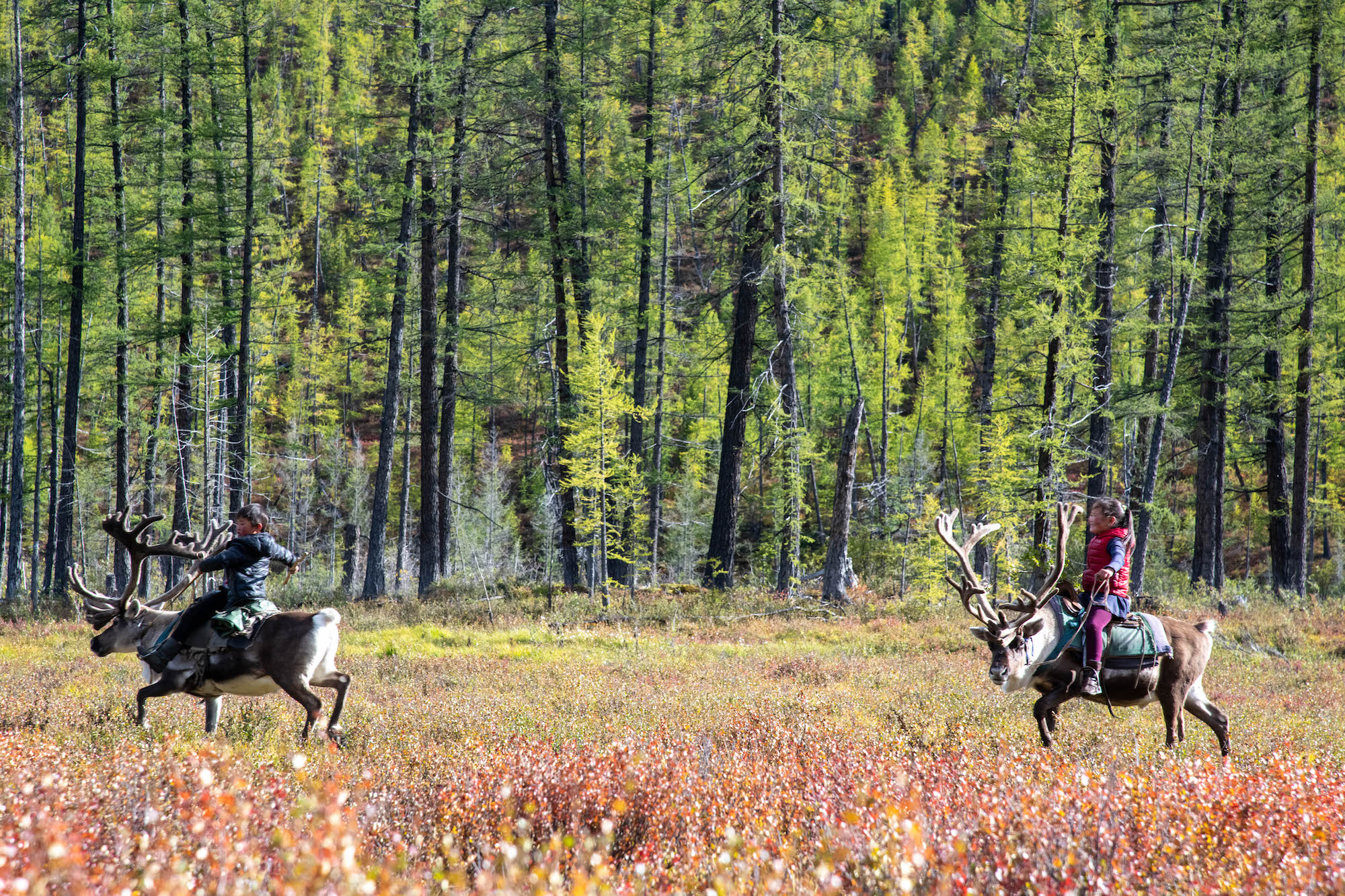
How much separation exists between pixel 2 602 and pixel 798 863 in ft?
84.2

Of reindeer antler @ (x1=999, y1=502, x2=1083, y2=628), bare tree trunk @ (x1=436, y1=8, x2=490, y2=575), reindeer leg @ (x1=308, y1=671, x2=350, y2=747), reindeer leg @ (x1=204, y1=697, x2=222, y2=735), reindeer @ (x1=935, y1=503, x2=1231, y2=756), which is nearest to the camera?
reindeer @ (x1=935, y1=503, x2=1231, y2=756)

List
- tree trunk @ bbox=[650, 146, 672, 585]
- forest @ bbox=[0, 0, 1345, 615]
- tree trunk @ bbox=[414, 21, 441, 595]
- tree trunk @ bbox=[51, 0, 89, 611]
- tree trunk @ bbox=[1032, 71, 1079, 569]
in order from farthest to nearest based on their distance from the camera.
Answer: tree trunk @ bbox=[650, 146, 672, 585], tree trunk @ bbox=[51, 0, 89, 611], tree trunk @ bbox=[414, 21, 441, 595], forest @ bbox=[0, 0, 1345, 615], tree trunk @ bbox=[1032, 71, 1079, 569]

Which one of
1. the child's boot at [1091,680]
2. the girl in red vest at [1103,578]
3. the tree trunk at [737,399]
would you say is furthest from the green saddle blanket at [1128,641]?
the tree trunk at [737,399]

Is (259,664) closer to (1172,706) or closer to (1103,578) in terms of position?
(1103,578)

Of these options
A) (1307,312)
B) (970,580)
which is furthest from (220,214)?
→ (1307,312)

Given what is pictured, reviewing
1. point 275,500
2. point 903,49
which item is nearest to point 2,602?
point 275,500

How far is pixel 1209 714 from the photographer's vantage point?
833 centimetres

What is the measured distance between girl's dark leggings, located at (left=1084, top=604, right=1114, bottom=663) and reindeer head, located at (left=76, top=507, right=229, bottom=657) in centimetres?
894

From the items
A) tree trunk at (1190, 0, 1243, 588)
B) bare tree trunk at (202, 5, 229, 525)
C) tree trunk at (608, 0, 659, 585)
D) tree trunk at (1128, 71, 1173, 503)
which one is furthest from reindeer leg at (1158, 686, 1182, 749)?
bare tree trunk at (202, 5, 229, 525)

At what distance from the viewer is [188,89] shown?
2539 centimetres

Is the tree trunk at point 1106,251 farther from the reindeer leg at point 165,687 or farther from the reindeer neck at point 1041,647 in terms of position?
the reindeer leg at point 165,687

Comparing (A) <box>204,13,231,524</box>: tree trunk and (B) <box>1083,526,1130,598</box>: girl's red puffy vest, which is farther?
(A) <box>204,13,231,524</box>: tree trunk

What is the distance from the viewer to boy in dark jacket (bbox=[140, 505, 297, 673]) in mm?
8547

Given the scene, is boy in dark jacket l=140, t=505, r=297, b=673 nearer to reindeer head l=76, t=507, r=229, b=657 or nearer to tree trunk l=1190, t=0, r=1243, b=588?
reindeer head l=76, t=507, r=229, b=657
